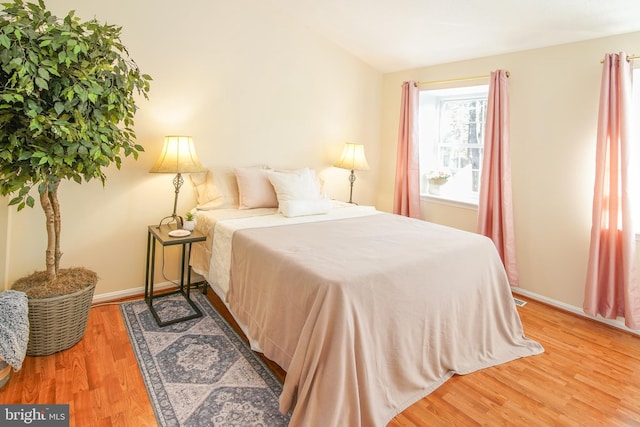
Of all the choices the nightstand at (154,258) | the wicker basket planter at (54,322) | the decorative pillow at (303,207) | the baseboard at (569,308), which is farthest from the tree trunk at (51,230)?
the baseboard at (569,308)

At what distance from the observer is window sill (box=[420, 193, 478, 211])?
11.8 ft

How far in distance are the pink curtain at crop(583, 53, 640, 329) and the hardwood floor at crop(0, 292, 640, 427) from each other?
0.33 meters

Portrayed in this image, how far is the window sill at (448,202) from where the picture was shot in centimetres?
360

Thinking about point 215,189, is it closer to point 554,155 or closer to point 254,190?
point 254,190

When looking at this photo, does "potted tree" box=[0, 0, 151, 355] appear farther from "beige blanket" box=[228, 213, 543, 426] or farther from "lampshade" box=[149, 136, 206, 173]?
"beige blanket" box=[228, 213, 543, 426]

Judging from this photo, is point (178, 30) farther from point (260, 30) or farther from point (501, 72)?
point (501, 72)

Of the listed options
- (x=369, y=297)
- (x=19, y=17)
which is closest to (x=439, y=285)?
(x=369, y=297)

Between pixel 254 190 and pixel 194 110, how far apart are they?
84 centimetres

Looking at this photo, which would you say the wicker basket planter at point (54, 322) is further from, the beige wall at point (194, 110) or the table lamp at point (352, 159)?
the table lamp at point (352, 159)

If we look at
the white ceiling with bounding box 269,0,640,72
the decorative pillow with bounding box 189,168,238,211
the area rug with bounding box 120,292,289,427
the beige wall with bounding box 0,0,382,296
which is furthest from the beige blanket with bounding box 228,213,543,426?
the white ceiling with bounding box 269,0,640,72

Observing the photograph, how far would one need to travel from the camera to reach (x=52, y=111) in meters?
1.72

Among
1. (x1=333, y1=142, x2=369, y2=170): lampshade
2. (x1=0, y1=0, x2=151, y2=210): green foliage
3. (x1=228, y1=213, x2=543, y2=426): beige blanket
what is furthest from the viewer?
(x1=333, y1=142, x2=369, y2=170): lampshade

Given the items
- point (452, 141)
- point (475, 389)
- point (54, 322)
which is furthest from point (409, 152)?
point (54, 322)

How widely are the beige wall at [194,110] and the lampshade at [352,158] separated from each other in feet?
0.74
